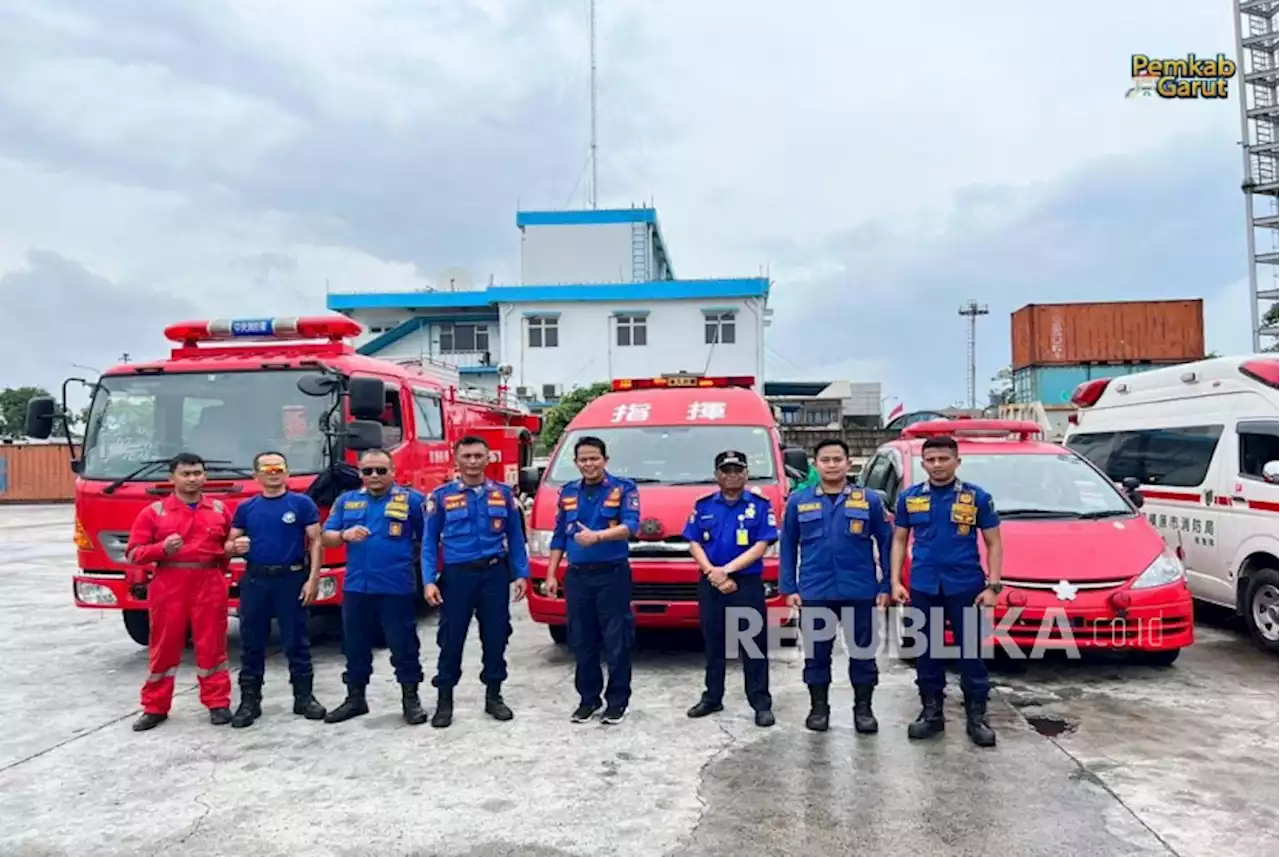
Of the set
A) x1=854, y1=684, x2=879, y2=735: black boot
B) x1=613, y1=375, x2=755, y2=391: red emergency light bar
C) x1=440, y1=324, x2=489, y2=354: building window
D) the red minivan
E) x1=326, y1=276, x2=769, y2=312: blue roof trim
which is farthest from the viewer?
Result: x1=440, y1=324, x2=489, y2=354: building window

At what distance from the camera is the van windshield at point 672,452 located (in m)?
7.19

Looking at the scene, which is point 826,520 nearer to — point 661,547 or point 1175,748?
point 661,547

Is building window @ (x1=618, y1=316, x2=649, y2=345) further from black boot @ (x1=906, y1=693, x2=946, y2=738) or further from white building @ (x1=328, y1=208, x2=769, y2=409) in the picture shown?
black boot @ (x1=906, y1=693, x2=946, y2=738)

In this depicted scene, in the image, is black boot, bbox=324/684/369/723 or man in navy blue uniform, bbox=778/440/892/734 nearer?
man in navy blue uniform, bbox=778/440/892/734

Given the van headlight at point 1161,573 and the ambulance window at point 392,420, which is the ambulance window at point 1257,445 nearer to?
the van headlight at point 1161,573

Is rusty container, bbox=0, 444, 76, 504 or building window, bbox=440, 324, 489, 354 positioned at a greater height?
building window, bbox=440, 324, 489, 354

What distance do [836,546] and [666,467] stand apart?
2.40m

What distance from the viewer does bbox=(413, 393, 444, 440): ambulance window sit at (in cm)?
845

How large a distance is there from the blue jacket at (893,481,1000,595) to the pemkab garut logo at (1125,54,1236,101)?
171 ft

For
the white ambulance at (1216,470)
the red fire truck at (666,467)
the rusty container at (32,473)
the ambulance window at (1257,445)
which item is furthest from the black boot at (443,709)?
the rusty container at (32,473)

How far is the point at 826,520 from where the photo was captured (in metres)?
5.08

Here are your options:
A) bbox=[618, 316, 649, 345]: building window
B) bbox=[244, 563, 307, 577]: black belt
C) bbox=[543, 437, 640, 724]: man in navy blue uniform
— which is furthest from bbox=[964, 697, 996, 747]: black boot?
bbox=[618, 316, 649, 345]: building window

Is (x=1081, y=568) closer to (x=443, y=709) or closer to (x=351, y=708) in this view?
(x=443, y=709)

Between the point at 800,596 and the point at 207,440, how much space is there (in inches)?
174
